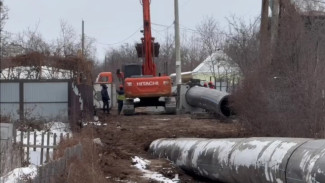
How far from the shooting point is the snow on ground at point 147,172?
10736 mm

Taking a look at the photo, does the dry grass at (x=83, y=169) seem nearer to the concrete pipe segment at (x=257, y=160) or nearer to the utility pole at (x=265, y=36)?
the concrete pipe segment at (x=257, y=160)

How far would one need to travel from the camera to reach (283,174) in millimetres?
7852

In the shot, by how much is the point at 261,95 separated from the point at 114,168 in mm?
5312

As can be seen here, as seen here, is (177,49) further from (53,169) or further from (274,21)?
(53,169)

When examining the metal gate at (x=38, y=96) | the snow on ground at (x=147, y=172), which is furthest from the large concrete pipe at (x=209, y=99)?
the snow on ground at (x=147, y=172)

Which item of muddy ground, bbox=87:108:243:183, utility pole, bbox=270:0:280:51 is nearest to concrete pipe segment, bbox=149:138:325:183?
muddy ground, bbox=87:108:243:183

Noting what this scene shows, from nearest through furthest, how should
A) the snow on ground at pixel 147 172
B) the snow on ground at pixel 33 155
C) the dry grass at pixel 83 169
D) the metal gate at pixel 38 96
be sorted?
the snow on ground at pixel 33 155 → the dry grass at pixel 83 169 → the snow on ground at pixel 147 172 → the metal gate at pixel 38 96

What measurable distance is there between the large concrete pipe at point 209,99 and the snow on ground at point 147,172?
8.18 meters

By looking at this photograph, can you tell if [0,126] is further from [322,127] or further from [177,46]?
[177,46]

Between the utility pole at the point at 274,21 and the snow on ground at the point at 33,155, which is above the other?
the utility pole at the point at 274,21

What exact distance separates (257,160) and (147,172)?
3.34 metres

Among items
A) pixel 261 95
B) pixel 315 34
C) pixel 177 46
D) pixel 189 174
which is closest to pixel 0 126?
pixel 189 174

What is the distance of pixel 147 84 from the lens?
2619 cm

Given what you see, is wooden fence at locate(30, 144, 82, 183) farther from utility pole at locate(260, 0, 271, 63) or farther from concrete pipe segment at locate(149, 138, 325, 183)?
utility pole at locate(260, 0, 271, 63)
